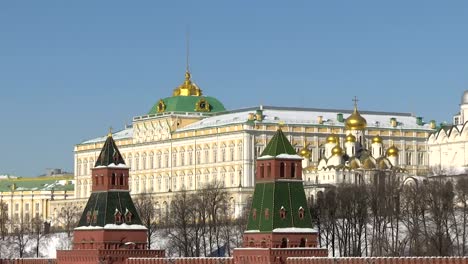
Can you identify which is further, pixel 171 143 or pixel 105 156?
pixel 171 143

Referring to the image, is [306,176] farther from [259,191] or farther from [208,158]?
[259,191]

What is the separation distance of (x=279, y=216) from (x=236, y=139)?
9441 cm

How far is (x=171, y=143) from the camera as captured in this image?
643ft

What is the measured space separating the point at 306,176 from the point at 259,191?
86.7 meters

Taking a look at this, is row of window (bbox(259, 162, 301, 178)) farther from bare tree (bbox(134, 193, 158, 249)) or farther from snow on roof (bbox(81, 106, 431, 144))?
snow on roof (bbox(81, 106, 431, 144))

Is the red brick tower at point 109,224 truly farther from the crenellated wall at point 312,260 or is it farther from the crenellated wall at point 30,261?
the crenellated wall at point 30,261

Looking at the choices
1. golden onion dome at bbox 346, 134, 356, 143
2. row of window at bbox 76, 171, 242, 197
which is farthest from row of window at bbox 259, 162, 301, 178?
row of window at bbox 76, 171, 242, 197

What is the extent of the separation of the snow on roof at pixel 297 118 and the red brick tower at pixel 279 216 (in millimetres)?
93665

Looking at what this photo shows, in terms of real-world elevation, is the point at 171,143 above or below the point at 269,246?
above

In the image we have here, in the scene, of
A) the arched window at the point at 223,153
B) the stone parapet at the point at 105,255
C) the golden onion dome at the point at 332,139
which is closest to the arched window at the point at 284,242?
the stone parapet at the point at 105,255

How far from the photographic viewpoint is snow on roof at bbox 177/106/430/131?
621 ft

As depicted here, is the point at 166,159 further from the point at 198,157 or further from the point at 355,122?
the point at 355,122

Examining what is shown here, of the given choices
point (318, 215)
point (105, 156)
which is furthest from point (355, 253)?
point (105, 156)

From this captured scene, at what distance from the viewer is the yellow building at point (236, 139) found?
184125 millimetres
